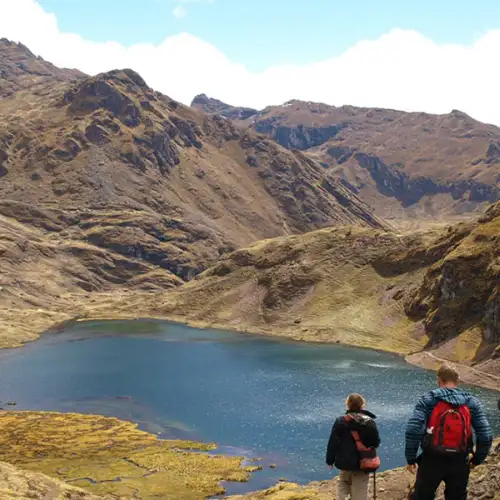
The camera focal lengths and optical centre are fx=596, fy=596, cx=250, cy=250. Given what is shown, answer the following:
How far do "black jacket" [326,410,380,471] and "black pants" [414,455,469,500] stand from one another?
7.86ft

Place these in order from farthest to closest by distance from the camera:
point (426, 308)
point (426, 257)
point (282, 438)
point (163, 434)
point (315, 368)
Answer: point (426, 257), point (426, 308), point (315, 368), point (163, 434), point (282, 438)

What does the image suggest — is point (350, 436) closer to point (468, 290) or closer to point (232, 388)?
point (232, 388)

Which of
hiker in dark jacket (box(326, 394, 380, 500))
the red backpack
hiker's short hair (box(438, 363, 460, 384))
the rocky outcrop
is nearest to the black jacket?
hiker in dark jacket (box(326, 394, 380, 500))

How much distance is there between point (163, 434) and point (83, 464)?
1889 cm

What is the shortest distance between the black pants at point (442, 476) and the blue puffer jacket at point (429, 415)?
0.36 meters

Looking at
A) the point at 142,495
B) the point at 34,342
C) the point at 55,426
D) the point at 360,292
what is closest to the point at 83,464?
the point at 142,495

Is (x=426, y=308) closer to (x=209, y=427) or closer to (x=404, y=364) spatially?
(x=404, y=364)

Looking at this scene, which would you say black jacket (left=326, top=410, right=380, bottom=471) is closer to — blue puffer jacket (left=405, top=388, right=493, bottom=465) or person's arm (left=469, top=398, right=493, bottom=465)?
blue puffer jacket (left=405, top=388, right=493, bottom=465)

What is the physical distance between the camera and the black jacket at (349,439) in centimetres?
1652

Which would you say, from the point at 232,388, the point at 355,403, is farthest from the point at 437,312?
the point at 355,403

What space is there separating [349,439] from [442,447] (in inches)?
142

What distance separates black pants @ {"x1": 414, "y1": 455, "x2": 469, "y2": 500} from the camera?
1380 cm

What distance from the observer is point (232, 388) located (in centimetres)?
11925

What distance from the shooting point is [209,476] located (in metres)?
65.3
